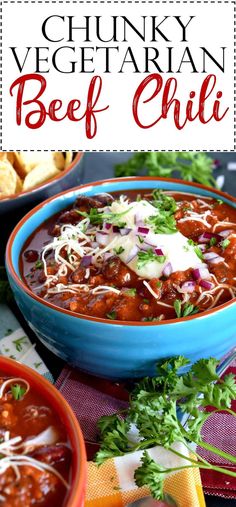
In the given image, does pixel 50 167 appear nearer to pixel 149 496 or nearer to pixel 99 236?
pixel 99 236

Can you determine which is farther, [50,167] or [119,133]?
[119,133]

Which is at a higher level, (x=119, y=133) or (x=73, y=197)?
(x=119, y=133)

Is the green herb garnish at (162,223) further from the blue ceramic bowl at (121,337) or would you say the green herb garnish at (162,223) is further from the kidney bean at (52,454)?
the kidney bean at (52,454)

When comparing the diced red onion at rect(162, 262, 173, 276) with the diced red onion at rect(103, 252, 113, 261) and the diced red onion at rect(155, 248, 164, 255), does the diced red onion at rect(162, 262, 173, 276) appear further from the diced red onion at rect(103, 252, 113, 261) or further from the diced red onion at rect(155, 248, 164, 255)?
the diced red onion at rect(103, 252, 113, 261)

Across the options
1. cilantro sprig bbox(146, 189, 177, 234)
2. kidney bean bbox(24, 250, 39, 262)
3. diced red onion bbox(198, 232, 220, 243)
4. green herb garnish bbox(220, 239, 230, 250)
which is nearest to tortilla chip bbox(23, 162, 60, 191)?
kidney bean bbox(24, 250, 39, 262)

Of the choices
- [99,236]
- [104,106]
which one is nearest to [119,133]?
[104,106]
